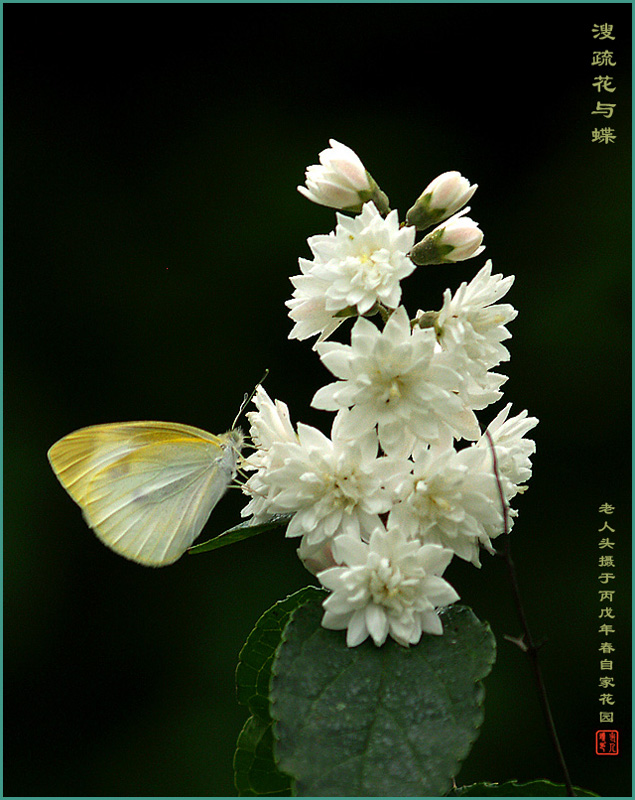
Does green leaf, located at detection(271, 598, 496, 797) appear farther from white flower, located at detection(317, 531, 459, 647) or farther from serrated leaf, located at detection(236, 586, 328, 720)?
serrated leaf, located at detection(236, 586, 328, 720)

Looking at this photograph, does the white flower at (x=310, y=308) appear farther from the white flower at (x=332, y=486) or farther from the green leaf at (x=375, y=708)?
the green leaf at (x=375, y=708)

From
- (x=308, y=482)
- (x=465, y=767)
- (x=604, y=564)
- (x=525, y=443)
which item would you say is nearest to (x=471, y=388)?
(x=525, y=443)

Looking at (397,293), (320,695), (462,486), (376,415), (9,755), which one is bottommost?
(9,755)

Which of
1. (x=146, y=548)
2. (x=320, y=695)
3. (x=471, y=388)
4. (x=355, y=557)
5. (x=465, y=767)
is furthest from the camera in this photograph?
(x=465, y=767)

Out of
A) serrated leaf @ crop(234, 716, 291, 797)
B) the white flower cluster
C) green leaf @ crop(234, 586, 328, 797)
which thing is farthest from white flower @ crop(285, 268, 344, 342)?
serrated leaf @ crop(234, 716, 291, 797)

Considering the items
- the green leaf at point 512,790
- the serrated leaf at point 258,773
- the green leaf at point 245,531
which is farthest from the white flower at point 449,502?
the serrated leaf at point 258,773

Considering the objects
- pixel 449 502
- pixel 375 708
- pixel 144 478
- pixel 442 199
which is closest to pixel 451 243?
pixel 442 199

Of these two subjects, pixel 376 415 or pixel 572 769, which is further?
pixel 572 769

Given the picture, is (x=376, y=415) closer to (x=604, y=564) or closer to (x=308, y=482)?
(x=308, y=482)
